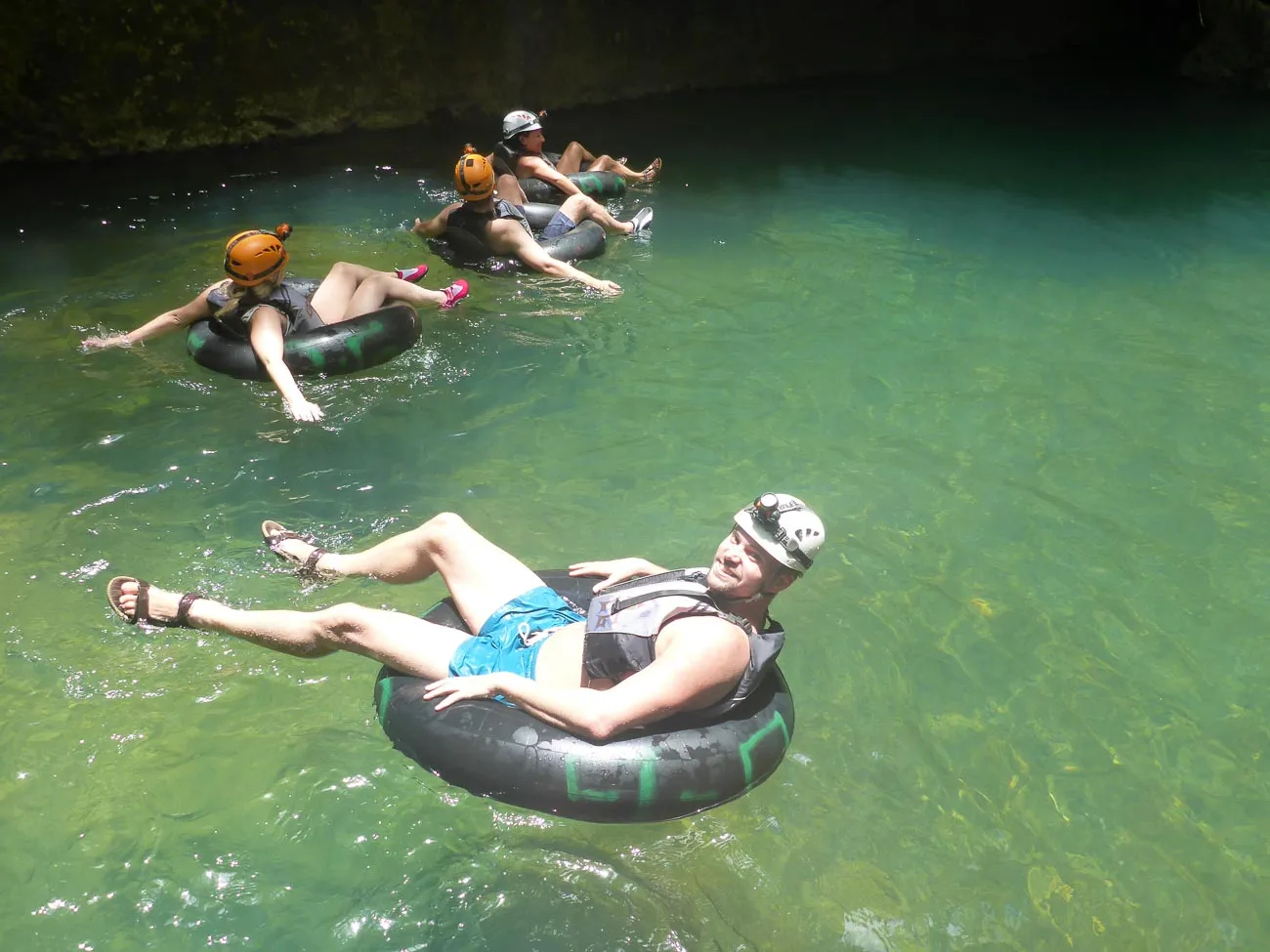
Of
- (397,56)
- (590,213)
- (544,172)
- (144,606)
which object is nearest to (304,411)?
(144,606)

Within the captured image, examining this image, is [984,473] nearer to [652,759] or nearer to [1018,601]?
[1018,601]

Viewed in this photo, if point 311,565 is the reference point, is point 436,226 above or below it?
above

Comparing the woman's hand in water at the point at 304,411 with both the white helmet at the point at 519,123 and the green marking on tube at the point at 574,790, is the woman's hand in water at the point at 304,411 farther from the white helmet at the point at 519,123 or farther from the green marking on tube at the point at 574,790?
the white helmet at the point at 519,123

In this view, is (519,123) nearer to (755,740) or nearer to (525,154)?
(525,154)

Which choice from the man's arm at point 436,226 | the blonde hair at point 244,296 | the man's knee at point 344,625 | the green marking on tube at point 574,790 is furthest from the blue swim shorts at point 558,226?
the green marking on tube at point 574,790

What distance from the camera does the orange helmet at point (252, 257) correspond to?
598 centimetres

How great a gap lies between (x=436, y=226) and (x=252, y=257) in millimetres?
2846

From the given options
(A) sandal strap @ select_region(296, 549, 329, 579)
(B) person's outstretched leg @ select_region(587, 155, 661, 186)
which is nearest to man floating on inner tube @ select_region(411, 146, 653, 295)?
(B) person's outstretched leg @ select_region(587, 155, 661, 186)

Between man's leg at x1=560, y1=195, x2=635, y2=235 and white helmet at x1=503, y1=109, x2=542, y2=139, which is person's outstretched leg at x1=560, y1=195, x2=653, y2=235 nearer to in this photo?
man's leg at x1=560, y1=195, x2=635, y2=235

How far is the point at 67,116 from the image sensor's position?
10617 mm

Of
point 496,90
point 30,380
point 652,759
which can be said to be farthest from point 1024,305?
point 496,90

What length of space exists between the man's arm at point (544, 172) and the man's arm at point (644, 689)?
274 inches

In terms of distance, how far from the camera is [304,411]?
5.74m

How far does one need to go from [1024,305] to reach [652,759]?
645cm
